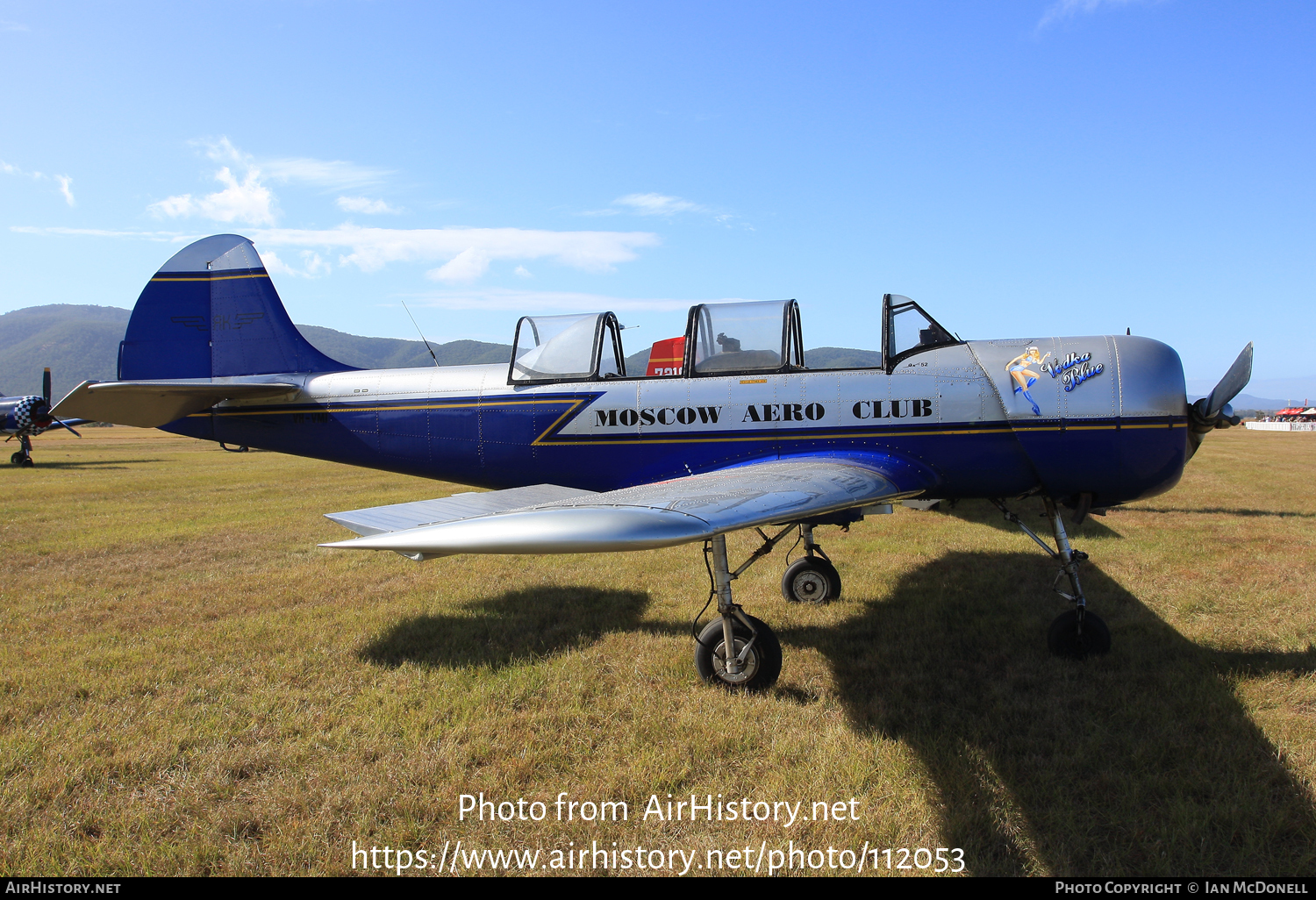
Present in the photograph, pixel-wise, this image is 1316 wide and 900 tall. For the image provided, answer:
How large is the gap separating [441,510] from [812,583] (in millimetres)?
3754

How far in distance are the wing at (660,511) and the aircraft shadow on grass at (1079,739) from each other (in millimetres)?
1313

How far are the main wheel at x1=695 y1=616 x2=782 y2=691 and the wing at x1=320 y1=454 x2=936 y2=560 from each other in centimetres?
103

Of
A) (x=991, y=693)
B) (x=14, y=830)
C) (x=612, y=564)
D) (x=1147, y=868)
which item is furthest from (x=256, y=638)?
(x=1147, y=868)

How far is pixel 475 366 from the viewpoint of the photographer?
22.2 feet

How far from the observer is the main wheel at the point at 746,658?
4516mm

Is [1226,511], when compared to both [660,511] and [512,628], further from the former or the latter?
[660,511]

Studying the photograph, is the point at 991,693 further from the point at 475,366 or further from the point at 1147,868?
the point at 475,366

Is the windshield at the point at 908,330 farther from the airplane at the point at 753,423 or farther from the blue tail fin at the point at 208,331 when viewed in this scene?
the blue tail fin at the point at 208,331

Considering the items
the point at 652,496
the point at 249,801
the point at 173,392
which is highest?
the point at 173,392

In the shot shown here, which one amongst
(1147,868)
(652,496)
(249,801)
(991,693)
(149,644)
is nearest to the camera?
(1147,868)

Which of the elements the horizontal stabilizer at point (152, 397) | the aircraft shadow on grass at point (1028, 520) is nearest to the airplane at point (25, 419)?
the horizontal stabilizer at point (152, 397)

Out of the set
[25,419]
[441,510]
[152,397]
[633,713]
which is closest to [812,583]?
[633,713]

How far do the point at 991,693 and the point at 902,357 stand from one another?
2704 millimetres

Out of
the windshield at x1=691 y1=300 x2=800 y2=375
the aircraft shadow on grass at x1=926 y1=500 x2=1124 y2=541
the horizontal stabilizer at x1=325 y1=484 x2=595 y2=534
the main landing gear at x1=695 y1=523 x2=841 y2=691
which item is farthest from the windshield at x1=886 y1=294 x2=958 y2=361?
the aircraft shadow on grass at x1=926 y1=500 x2=1124 y2=541
